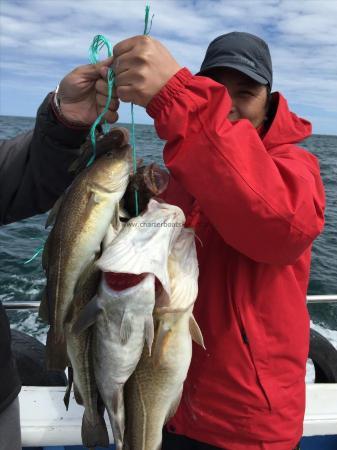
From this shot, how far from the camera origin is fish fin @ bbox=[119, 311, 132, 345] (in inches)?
62.8

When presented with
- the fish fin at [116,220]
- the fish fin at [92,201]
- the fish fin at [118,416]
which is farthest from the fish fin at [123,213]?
the fish fin at [118,416]

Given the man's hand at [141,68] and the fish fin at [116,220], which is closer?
the man's hand at [141,68]

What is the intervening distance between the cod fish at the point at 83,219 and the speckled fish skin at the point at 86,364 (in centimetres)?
3

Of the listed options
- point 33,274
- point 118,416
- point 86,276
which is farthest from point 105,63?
point 33,274

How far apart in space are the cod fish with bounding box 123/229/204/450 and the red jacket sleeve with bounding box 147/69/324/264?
0.79ft

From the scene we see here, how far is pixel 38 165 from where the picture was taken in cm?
212

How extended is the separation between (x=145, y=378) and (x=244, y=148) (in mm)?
1008

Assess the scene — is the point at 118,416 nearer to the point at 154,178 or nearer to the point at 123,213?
the point at 123,213

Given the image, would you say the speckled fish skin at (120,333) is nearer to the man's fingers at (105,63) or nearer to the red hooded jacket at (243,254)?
the red hooded jacket at (243,254)

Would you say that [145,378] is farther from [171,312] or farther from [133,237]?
[133,237]

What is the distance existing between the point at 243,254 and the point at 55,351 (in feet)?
2.88

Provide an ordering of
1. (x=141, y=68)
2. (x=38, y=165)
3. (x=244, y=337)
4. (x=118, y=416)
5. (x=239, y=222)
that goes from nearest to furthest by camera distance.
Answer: (x=141, y=68) < (x=239, y=222) < (x=118, y=416) < (x=244, y=337) < (x=38, y=165)

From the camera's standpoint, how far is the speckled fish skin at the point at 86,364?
67.4 inches

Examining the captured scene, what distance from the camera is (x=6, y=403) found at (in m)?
2.15
